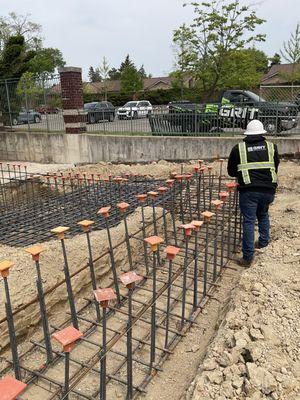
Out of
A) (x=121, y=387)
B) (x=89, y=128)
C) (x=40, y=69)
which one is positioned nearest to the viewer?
(x=121, y=387)

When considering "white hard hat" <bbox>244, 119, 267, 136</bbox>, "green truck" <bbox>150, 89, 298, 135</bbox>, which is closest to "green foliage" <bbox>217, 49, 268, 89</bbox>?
"green truck" <bbox>150, 89, 298, 135</bbox>

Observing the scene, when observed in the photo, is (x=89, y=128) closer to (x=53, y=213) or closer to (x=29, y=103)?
(x=29, y=103)

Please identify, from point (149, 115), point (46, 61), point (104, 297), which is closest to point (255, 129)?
point (104, 297)

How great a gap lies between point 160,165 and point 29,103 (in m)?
6.23

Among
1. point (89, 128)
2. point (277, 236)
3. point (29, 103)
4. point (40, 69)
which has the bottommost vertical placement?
point (277, 236)

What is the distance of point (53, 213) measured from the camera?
6031 millimetres

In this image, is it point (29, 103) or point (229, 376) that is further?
point (29, 103)

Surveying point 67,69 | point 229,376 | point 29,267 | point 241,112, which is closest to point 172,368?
point 229,376

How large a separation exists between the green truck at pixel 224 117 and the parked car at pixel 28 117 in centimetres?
448

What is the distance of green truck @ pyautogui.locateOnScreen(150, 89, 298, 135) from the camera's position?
1014cm

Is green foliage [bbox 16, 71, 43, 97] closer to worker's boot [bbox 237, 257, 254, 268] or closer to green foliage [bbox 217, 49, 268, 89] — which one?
worker's boot [bbox 237, 257, 254, 268]

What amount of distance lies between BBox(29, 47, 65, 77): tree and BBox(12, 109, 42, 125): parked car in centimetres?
2330

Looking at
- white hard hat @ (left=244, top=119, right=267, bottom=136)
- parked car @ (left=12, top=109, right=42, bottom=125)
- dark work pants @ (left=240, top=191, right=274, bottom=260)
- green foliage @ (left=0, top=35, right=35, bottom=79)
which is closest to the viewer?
white hard hat @ (left=244, top=119, right=267, bottom=136)

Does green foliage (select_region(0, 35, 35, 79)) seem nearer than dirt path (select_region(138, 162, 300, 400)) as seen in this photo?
No
